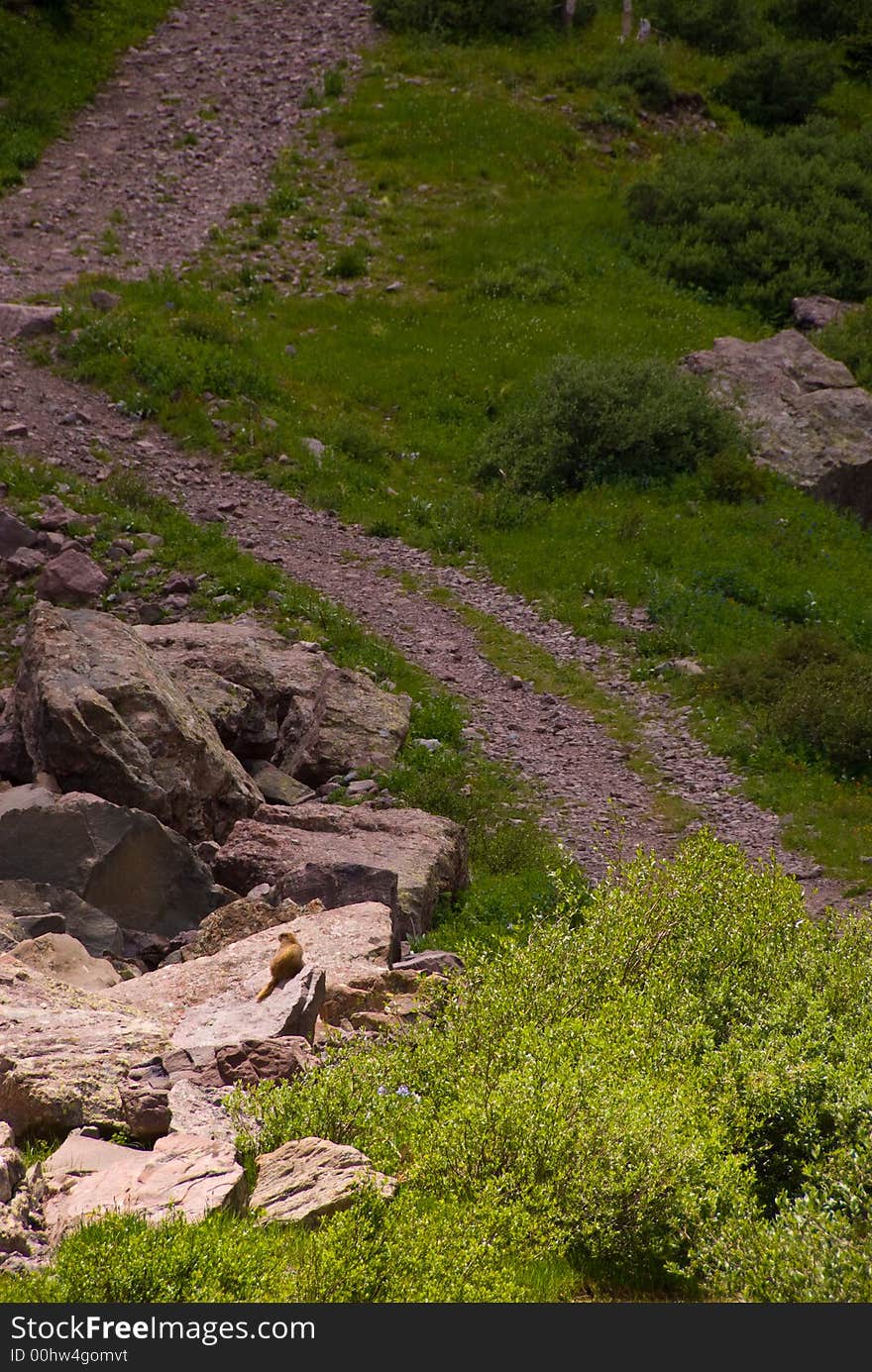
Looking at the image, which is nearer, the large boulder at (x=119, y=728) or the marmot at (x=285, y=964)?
the marmot at (x=285, y=964)

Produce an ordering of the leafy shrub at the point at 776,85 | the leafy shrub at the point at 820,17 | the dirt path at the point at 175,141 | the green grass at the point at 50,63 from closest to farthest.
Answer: the dirt path at the point at 175,141
the green grass at the point at 50,63
the leafy shrub at the point at 776,85
the leafy shrub at the point at 820,17

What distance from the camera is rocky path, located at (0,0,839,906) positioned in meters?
17.9

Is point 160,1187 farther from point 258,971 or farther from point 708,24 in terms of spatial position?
point 708,24

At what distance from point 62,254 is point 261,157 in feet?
26.9

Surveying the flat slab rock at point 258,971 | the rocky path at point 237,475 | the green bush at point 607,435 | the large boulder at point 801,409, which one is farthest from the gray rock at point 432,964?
the large boulder at point 801,409

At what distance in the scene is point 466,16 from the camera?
41594mm

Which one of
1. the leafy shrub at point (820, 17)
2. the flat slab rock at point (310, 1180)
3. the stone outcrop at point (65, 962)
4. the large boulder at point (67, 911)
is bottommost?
the large boulder at point (67, 911)

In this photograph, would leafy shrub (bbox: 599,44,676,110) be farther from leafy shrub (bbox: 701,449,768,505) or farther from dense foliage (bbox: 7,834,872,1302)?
dense foliage (bbox: 7,834,872,1302)

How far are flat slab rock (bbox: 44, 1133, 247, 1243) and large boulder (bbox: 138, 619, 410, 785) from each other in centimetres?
918

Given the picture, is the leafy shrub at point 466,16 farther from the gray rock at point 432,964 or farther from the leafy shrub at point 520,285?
the gray rock at point 432,964

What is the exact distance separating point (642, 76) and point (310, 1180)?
4037 centimetres

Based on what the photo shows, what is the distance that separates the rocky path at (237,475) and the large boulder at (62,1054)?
16.9ft

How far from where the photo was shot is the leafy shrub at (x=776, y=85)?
41688 mm

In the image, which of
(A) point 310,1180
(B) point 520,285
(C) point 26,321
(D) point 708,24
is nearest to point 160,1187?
(A) point 310,1180
